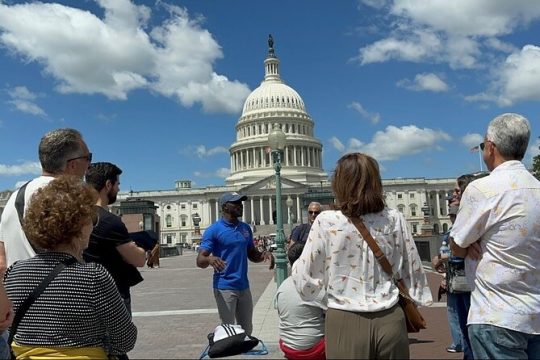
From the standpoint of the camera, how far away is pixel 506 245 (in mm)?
3506

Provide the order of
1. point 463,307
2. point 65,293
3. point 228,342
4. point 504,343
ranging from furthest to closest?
point 463,307 → point 228,342 → point 504,343 → point 65,293

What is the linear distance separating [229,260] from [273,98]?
407 feet

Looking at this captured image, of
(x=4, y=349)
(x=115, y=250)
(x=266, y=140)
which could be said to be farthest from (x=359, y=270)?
(x=266, y=140)

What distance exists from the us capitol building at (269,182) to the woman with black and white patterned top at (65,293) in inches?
4497

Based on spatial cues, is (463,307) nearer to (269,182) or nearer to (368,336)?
(368,336)

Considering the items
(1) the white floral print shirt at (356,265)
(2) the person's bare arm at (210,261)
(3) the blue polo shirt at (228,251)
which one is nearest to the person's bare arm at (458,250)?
(1) the white floral print shirt at (356,265)

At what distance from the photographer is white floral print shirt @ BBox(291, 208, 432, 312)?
3506mm

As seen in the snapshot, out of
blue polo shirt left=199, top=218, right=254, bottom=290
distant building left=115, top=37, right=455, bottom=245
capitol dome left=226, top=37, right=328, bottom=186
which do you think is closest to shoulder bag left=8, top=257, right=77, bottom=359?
blue polo shirt left=199, top=218, right=254, bottom=290

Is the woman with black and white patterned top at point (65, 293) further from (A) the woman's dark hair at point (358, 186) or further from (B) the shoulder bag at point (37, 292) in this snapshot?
(A) the woman's dark hair at point (358, 186)

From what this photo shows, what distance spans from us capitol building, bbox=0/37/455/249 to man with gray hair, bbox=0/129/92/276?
113 m

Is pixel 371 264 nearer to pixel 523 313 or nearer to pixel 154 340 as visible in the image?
pixel 523 313

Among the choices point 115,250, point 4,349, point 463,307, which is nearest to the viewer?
point 4,349

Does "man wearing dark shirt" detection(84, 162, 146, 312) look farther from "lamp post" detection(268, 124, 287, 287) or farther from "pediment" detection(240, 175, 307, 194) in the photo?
"pediment" detection(240, 175, 307, 194)

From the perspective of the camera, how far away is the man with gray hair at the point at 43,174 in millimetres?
4281
